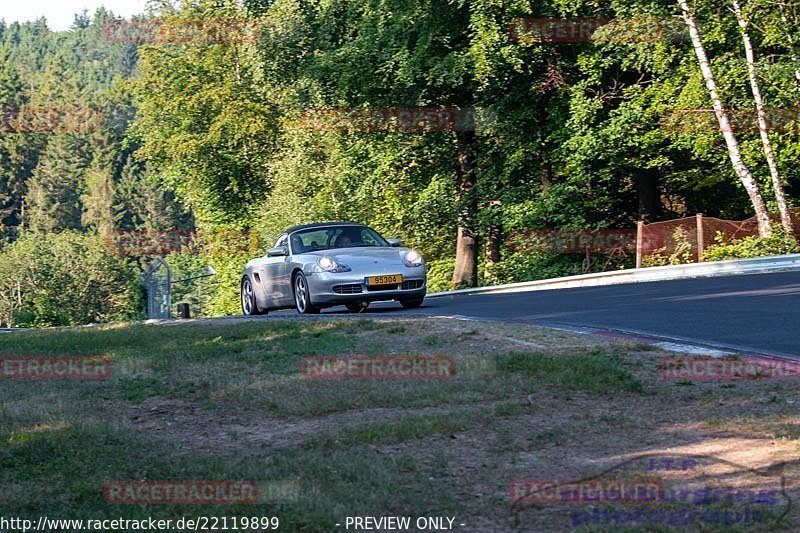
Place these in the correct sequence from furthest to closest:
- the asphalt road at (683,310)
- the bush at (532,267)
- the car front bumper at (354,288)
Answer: the bush at (532,267) < the car front bumper at (354,288) < the asphalt road at (683,310)

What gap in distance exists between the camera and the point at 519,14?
3125cm

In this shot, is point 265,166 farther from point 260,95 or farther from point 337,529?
point 337,529

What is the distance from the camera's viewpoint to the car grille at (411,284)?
16.6 metres

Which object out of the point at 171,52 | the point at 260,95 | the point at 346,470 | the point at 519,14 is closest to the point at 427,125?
the point at 519,14

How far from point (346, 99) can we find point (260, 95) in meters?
19.3

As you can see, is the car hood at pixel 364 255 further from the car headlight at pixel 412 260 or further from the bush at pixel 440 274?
the bush at pixel 440 274

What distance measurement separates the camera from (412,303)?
1733 cm
